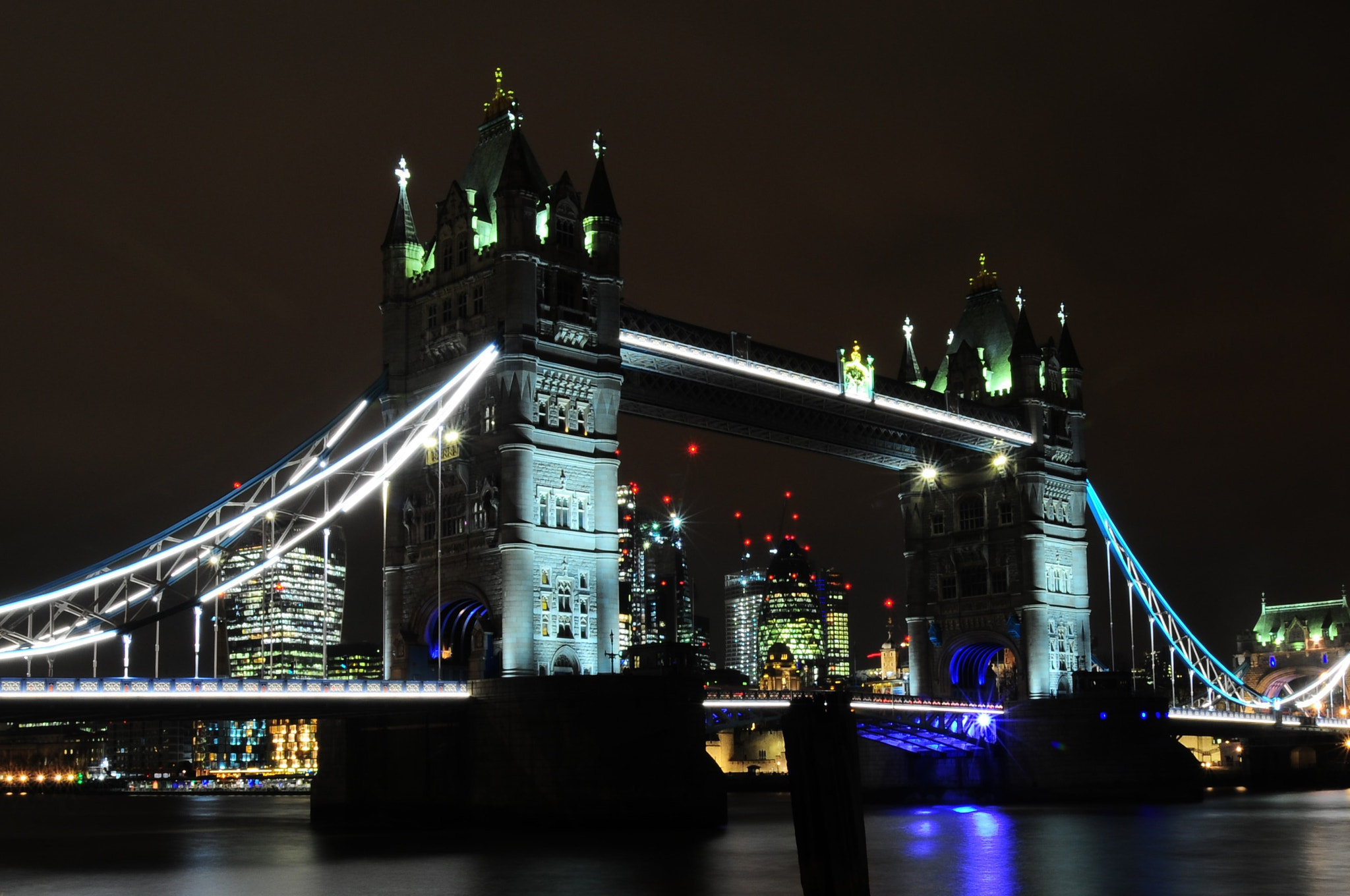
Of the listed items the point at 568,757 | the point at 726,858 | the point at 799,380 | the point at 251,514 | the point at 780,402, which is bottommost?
the point at 726,858

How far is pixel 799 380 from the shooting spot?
6950 centimetres

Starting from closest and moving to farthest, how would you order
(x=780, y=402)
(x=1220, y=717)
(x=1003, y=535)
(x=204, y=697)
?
(x=204, y=697)
(x=780, y=402)
(x=1003, y=535)
(x=1220, y=717)

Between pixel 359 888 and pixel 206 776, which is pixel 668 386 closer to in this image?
pixel 359 888

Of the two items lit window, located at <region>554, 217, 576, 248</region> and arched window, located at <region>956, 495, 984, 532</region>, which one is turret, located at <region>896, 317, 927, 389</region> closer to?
arched window, located at <region>956, 495, 984, 532</region>

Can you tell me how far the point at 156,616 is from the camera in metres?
49.5

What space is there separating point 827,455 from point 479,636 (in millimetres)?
25244

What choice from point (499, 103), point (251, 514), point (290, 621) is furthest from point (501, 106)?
point (290, 621)

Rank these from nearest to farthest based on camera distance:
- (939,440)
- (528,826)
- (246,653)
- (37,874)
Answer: (37,874), (528,826), (939,440), (246,653)

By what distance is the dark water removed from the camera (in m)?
41.9

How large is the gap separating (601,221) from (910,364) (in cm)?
3249

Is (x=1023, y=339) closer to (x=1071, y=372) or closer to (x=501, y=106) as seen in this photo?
(x=1071, y=372)

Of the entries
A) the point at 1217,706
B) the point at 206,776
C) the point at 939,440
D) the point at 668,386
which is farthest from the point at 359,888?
the point at 206,776

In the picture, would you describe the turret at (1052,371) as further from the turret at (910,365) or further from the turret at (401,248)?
the turret at (401,248)

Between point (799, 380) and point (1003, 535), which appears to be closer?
point (799, 380)
